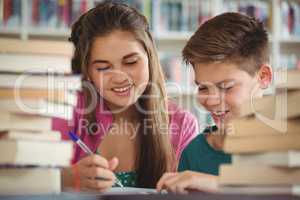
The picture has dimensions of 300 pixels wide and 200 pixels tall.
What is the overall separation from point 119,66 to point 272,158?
36.3 inches

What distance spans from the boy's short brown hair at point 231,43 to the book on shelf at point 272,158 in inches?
23.8

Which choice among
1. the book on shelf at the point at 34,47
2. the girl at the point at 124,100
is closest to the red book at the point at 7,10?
the girl at the point at 124,100

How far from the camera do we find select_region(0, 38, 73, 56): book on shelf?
790 mm

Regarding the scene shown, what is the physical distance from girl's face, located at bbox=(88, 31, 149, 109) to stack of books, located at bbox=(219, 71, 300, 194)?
850 millimetres

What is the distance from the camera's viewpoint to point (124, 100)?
5.48ft

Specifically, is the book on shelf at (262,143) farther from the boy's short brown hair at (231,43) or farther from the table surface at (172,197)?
the boy's short brown hair at (231,43)

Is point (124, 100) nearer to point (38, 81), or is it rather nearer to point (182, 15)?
point (38, 81)

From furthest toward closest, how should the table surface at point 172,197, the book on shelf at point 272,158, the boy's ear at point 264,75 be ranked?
the boy's ear at point 264,75 < the book on shelf at point 272,158 < the table surface at point 172,197

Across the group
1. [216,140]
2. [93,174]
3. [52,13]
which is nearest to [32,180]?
[93,174]

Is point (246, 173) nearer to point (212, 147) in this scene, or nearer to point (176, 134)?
point (212, 147)

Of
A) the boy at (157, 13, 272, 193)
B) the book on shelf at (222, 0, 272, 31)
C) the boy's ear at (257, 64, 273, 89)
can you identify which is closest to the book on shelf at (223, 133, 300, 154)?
the boy at (157, 13, 272, 193)

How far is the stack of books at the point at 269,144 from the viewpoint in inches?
29.0

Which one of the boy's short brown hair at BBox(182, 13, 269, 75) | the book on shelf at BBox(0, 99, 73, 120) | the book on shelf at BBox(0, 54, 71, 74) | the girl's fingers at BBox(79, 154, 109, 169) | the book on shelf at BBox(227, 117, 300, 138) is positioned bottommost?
the girl's fingers at BBox(79, 154, 109, 169)

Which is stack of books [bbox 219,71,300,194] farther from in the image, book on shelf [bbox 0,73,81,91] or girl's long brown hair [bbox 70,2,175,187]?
girl's long brown hair [bbox 70,2,175,187]
